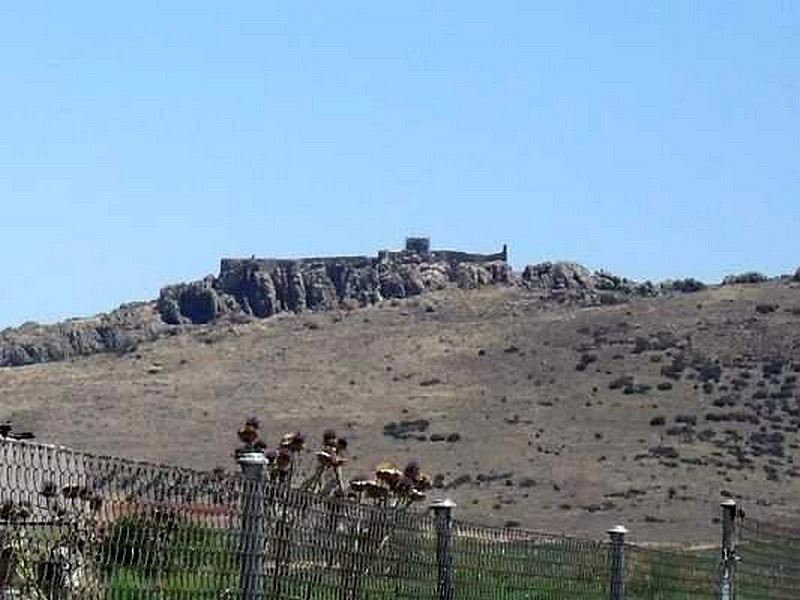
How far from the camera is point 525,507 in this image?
5644cm

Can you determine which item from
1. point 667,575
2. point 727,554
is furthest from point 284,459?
point 667,575

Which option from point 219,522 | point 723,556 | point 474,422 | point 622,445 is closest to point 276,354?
point 474,422

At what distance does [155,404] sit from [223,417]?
413 centimetres

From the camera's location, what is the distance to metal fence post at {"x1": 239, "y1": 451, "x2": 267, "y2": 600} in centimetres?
902

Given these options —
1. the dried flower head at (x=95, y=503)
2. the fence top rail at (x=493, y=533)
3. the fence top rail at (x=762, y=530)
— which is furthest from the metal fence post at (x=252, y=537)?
the fence top rail at (x=762, y=530)

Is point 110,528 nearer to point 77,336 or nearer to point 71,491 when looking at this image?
point 71,491

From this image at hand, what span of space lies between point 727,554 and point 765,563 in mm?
1868

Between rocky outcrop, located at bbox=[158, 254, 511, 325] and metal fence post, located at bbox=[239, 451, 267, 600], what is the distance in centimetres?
9422

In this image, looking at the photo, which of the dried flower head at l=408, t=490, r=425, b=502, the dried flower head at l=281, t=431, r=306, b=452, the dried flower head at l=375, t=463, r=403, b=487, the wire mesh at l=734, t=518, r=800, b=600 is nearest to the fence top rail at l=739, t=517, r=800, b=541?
the wire mesh at l=734, t=518, r=800, b=600

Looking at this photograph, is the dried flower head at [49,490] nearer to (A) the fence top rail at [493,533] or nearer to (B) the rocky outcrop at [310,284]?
(A) the fence top rail at [493,533]

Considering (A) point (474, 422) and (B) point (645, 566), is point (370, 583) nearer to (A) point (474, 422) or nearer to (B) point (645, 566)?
(B) point (645, 566)

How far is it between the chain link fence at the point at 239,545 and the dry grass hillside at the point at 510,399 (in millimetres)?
34042

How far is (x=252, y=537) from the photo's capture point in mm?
9062

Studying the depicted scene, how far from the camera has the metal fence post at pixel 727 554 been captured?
49.6 feet
